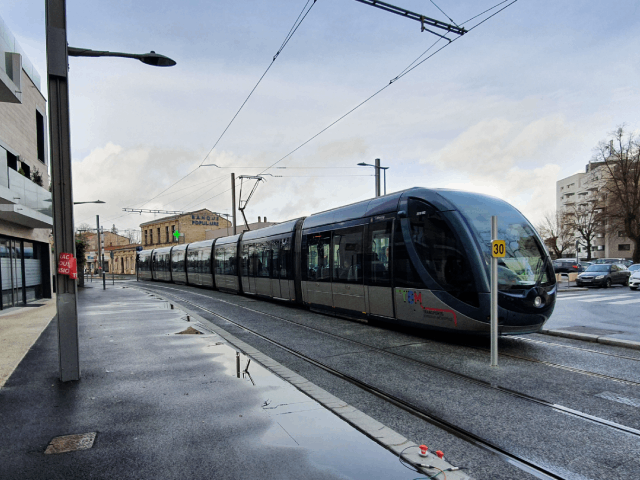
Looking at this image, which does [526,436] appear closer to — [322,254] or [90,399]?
[90,399]

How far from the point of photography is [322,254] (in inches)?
508

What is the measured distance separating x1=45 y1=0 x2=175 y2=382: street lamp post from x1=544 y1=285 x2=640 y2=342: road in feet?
32.3

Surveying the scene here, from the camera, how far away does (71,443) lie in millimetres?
4059

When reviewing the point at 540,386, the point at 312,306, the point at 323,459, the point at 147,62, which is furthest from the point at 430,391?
the point at 312,306

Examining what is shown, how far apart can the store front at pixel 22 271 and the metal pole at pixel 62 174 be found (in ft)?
41.0

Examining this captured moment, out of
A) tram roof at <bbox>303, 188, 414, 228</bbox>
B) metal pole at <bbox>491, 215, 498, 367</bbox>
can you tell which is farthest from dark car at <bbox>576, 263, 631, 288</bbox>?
metal pole at <bbox>491, 215, 498, 367</bbox>

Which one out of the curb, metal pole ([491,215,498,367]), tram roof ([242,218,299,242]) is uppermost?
tram roof ([242,218,299,242])

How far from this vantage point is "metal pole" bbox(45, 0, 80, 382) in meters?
5.91

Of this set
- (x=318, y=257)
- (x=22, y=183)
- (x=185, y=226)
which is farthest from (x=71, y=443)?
(x=185, y=226)

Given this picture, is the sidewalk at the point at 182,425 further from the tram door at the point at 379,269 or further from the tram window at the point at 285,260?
the tram window at the point at 285,260

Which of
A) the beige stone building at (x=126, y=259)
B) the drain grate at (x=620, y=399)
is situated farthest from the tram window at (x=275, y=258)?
the beige stone building at (x=126, y=259)

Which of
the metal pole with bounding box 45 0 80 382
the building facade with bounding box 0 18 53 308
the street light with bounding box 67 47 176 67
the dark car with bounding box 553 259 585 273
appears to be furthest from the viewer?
the dark car with bounding box 553 259 585 273

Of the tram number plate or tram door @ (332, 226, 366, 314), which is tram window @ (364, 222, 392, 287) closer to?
tram door @ (332, 226, 366, 314)

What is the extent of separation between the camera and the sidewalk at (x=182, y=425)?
11.6 feet
